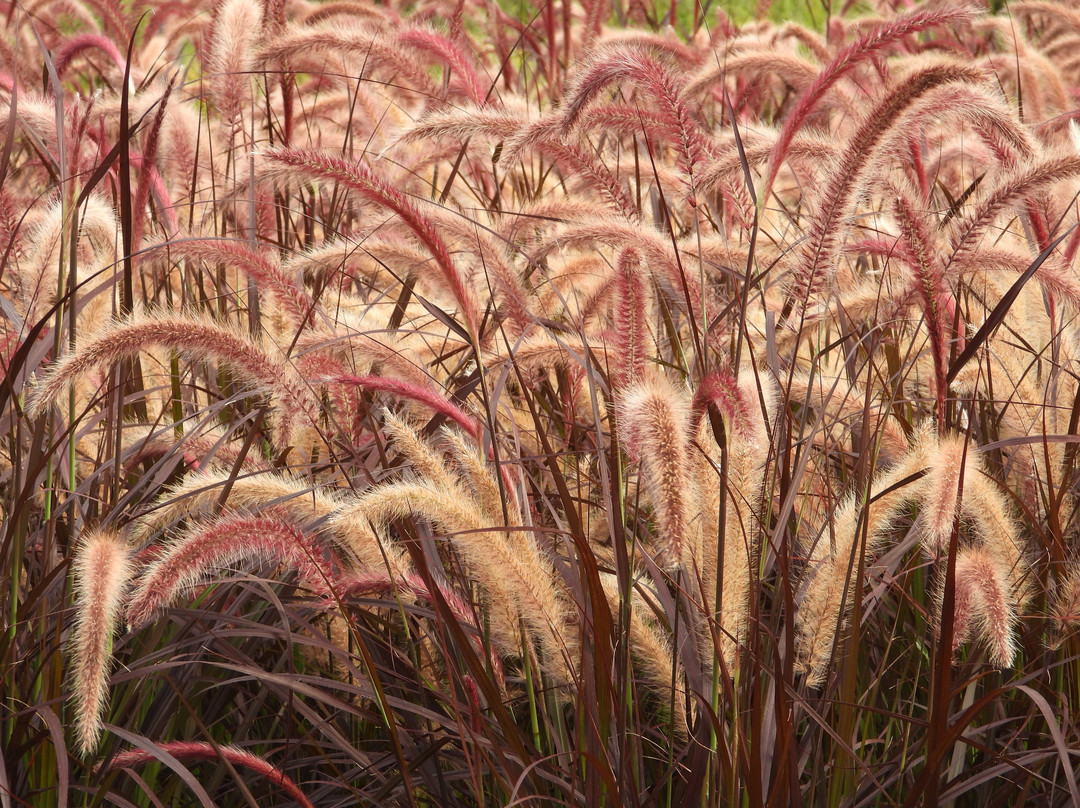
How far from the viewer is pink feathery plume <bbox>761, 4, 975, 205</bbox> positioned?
5.43 ft

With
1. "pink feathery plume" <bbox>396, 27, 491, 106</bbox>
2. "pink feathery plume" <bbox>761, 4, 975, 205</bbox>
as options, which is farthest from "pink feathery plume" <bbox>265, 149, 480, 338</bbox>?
"pink feathery plume" <bbox>396, 27, 491, 106</bbox>

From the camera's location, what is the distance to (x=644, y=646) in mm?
1522

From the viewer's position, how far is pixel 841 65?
1703 millimetres

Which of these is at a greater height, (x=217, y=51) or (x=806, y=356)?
(x=217, y=51)

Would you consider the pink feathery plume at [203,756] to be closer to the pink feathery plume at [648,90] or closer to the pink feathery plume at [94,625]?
the pink feathery plume at [94,625]

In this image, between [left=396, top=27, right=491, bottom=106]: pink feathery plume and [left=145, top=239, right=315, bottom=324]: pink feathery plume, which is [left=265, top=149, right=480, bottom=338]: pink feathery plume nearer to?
[left=145, top=239, right=315, bottom=324]: pink feathery plume

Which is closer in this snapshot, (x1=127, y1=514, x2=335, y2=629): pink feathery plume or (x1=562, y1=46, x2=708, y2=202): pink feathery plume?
(x1=127, y1=514, x2=335, y2=629): pink feathery plume

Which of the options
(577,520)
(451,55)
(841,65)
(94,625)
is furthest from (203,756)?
(451,55)

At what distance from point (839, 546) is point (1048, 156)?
2.42 feet

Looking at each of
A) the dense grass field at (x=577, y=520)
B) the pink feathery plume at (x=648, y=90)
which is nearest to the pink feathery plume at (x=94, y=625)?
the dense grass field at (x=577, y=520)

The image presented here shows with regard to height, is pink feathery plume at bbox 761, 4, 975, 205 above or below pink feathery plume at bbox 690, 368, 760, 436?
above

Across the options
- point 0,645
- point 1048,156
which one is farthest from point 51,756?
point 1048,156

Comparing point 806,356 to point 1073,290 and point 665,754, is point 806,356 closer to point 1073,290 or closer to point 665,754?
point 1073,290

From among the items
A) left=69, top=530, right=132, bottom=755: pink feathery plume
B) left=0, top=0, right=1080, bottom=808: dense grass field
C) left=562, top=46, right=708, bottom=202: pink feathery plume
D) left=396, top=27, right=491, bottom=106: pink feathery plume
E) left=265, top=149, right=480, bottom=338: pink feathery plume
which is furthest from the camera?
left=396, top=27, right=491, bottom=106: pink feathery plume
